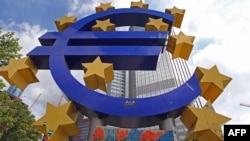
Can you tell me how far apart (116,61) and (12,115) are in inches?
351

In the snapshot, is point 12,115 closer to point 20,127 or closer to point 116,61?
point 20,127

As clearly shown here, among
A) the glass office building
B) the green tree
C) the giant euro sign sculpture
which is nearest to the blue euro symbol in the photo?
the giant euro sign sculpture

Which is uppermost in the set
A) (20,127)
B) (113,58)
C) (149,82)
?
(149,82)

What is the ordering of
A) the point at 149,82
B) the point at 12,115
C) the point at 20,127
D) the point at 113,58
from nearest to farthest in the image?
the point at 113,58 < the point at 12,115 < the point at 20,127 < the point at 149,82

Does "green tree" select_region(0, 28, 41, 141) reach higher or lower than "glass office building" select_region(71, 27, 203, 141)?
lower

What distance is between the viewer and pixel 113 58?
923 cm

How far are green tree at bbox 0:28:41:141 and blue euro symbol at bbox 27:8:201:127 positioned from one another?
3648 mm

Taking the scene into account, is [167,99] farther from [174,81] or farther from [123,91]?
[123,91]

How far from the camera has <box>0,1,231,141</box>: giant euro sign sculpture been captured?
7453 millimetres

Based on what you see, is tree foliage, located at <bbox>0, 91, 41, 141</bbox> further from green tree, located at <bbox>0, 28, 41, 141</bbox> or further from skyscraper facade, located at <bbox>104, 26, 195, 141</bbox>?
skyscraper facade, located at <bbox>104, 26, 195, 141</bbox>

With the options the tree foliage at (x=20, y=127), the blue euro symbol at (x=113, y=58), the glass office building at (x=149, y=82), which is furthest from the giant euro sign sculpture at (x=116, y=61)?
the glass office building at (x=149, y=82)

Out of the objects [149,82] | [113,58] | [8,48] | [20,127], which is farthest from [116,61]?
[149,82]

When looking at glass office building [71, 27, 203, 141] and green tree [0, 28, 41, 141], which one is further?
glass office building [71, 27, 203, 141]

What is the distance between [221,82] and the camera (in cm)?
805
